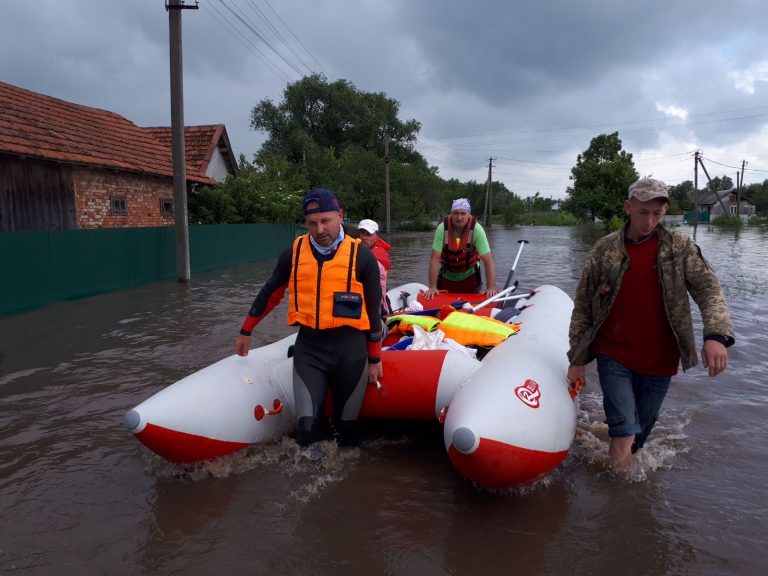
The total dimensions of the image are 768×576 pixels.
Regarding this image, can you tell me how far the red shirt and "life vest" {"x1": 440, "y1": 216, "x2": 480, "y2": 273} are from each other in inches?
127

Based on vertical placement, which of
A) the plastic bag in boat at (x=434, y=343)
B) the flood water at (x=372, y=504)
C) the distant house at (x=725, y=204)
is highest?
the distant house at (x=725, y=204)

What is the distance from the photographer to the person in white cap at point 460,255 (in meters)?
6.01

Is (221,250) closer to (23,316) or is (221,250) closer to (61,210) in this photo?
(61,210)

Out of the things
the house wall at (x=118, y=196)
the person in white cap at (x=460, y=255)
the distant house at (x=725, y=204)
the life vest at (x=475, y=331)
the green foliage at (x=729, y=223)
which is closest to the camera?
the life vest at (x=475, y=331)

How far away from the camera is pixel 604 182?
43906 millimetres

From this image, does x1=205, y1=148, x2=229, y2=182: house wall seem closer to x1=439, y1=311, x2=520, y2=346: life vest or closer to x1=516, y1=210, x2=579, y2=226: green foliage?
x1=439, y1=311, x2=520, y2=346: life vest

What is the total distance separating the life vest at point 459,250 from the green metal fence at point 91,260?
262 inches

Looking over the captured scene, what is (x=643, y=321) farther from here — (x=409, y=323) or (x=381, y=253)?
(x=381, y=253)

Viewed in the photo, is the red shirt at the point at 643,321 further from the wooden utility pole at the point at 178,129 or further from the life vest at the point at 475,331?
the wooden utility pole at the point at 178,129

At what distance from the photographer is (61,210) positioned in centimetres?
1216

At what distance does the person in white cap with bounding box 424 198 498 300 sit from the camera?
19.7ft

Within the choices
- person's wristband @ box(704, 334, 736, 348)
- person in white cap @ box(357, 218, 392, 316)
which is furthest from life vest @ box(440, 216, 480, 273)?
person's wristband @ box(704, 334, 736, 348)

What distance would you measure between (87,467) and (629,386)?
332 cm

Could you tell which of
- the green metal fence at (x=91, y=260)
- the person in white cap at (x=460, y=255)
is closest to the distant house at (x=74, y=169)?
the green metal fence at (x=91, y=260)
